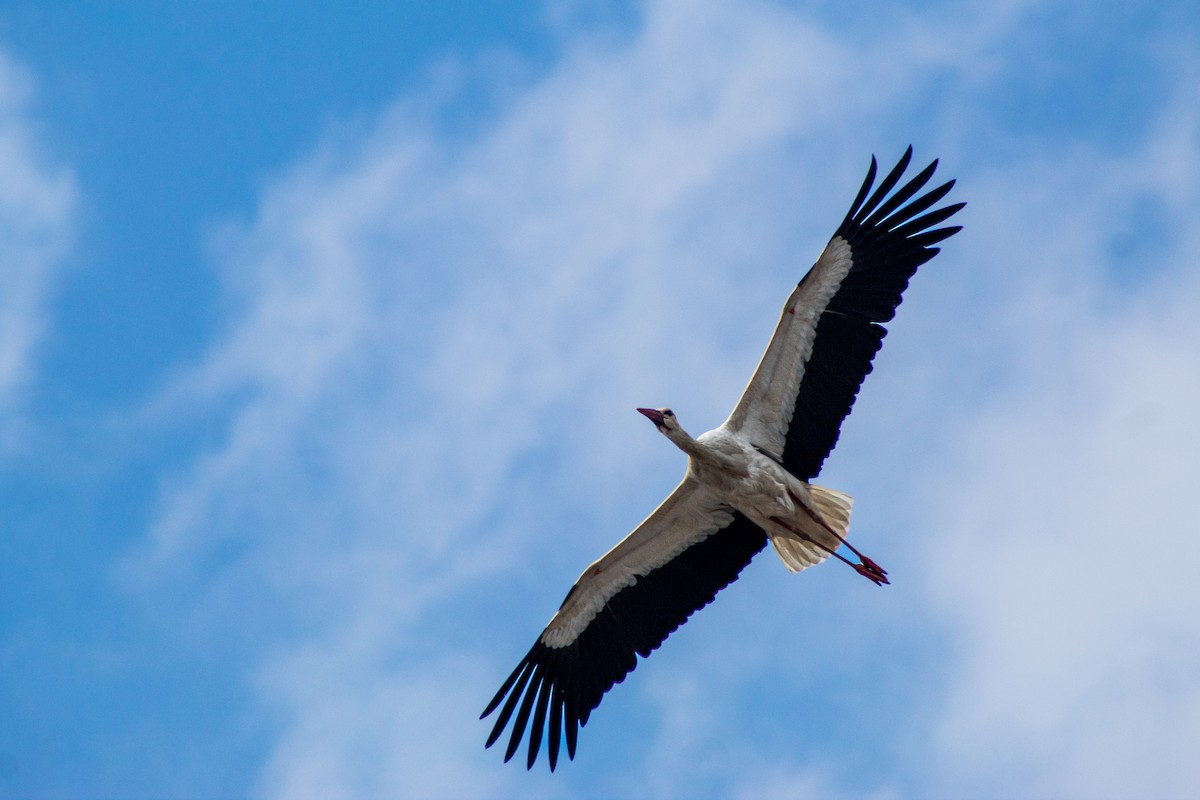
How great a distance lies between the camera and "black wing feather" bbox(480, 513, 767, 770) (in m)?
13.8

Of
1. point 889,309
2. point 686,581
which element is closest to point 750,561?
point 686,581

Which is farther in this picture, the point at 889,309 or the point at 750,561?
the point at 750,561

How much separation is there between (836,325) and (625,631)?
135 inches

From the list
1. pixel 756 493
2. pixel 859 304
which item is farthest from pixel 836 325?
pixel 756 493

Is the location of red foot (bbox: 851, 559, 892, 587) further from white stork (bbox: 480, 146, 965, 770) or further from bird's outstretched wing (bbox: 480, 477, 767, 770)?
bird's outstretched wing (bbox: 480, 477, 767, 770)

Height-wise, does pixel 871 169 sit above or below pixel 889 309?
above

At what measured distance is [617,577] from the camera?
14.0 meters

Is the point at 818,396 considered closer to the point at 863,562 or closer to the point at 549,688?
the point at 863,562

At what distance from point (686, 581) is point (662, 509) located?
76 centimetres

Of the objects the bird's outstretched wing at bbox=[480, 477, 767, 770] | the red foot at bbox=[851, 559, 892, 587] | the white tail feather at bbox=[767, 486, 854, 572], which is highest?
the bird's outstretched wing at bbox=[480, 477, 767, 770]

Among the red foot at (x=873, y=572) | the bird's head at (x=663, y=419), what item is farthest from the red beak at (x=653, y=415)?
the red foot at (x=873, y=572)

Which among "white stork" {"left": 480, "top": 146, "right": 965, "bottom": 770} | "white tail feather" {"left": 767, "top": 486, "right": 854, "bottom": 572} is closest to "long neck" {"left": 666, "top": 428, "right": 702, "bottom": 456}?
"white stork" {"left": 480, "top": 146, "right": 965, "bottom": 770}

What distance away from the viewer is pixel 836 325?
13.1 metres

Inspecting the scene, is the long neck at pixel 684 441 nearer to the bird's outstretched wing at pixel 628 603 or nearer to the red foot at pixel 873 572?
the bird's outstretched wing at pixel 628 603
